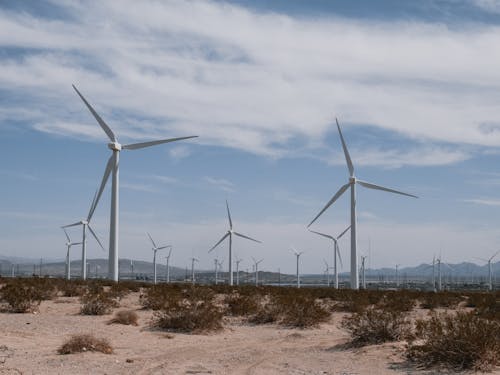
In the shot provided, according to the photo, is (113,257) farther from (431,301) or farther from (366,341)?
(366,341)

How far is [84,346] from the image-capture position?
15.5 m

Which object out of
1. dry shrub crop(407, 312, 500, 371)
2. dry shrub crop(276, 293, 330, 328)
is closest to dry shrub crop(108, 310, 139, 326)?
dry shrub crop(276, 293, 330, 328)

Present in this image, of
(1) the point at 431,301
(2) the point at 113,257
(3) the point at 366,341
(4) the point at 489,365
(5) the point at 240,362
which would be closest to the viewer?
(4) the point at 489,365

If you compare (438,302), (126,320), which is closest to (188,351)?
(126,320)

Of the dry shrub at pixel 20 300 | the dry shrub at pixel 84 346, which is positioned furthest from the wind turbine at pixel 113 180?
the dry shrub at pixel 84 346

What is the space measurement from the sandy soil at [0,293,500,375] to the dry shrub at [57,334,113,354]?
0.25 metres

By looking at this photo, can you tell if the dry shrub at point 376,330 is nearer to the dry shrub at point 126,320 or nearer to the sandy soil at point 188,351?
the sandy soil at point 188,351

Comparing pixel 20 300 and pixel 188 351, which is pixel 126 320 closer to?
pixel 20 300

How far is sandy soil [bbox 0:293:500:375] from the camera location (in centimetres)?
1394

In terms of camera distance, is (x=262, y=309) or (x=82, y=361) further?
(x=262, y=309)

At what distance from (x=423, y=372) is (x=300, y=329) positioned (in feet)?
31.3

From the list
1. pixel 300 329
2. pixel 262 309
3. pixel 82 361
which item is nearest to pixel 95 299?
pixel 262 309

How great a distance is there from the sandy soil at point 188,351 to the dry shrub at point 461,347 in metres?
0.52

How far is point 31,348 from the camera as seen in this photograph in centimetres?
1612
